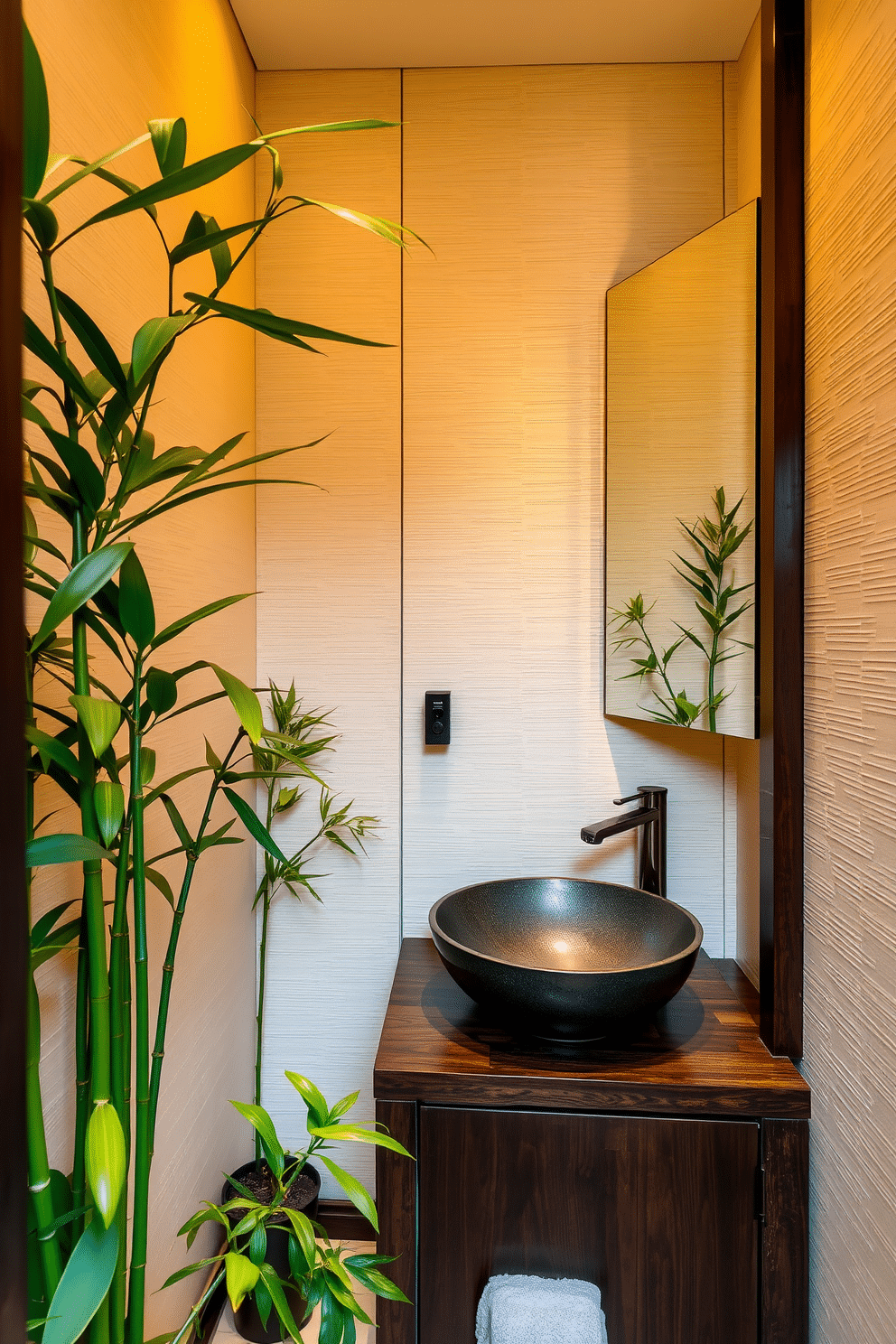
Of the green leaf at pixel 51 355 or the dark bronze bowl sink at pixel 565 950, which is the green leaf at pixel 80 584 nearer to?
the green leaf at pixel 51 355

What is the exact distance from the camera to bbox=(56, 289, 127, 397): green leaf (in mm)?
626

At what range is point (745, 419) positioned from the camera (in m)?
1.36

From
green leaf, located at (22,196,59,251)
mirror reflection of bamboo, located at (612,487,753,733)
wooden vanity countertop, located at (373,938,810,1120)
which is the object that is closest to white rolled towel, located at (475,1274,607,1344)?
wooden vanity countertop, located at (373,938,810,1120)

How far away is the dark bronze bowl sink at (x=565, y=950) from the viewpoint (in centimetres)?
117

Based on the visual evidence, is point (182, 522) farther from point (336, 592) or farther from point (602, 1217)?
point (602, 1217)

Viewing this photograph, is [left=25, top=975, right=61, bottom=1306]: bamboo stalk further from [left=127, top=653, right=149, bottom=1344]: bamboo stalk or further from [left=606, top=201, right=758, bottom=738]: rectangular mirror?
[left=606, top=201, right=758, bottom=738]: rectangular mirror

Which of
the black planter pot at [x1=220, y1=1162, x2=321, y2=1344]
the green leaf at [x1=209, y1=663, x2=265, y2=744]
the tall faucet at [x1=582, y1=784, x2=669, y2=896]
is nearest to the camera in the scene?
the green leaf at [x1=209, y1=663, x2=265, y2=744]

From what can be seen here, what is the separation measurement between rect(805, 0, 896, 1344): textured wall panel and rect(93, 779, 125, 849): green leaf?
2.77 feet

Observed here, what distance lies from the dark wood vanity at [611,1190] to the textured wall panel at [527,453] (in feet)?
2.01

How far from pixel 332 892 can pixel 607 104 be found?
187 cm

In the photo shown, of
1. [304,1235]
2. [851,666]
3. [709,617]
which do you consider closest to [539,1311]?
[304,1235]

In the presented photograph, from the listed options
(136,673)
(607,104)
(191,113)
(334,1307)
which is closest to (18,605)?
(136,673)

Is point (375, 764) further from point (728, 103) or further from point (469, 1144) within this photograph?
point (728, 103)

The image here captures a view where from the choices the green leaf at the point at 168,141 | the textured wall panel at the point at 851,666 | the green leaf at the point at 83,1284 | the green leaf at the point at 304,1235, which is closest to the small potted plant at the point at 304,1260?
the green leaf at the point at 304,1235
